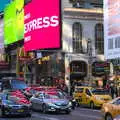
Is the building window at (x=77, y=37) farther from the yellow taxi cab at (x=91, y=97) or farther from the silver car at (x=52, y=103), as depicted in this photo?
the silver car at (x=52, y=103)

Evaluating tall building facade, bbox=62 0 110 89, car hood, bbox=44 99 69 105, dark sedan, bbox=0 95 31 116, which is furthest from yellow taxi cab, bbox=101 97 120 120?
tall building facade, bbox=62 0 110 89

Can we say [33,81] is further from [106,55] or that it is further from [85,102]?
[85,102]

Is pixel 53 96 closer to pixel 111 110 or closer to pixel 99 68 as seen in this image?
pixel 111 110

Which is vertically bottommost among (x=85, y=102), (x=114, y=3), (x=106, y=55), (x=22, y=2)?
(x=85, y=102)

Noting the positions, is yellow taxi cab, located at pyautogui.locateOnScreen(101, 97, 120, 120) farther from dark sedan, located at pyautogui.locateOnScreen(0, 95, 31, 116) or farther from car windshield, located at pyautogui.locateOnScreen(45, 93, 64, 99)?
car windshield, located at pyautogui.locateOnScreen(45, 93, 64, 99)

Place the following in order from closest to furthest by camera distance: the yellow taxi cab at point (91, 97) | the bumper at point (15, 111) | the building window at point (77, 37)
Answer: the bumper at point (15, 111), the yellow taxi cab at point (91, 97), the building window at point (77, 37)

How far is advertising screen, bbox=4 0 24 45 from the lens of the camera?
75.3 meters

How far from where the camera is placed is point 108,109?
20828mm

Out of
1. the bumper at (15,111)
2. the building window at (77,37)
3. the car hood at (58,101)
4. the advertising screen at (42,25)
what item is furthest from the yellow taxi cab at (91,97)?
the advertising screen at (42,25)

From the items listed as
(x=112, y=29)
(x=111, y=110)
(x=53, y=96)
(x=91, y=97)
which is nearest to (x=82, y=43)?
(x=112, y=29)

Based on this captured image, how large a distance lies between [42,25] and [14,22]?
1383 centimetres

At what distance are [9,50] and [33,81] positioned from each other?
15642 mm

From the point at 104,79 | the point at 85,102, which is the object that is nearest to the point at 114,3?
the point at 85,102

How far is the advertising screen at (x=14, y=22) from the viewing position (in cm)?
7531
